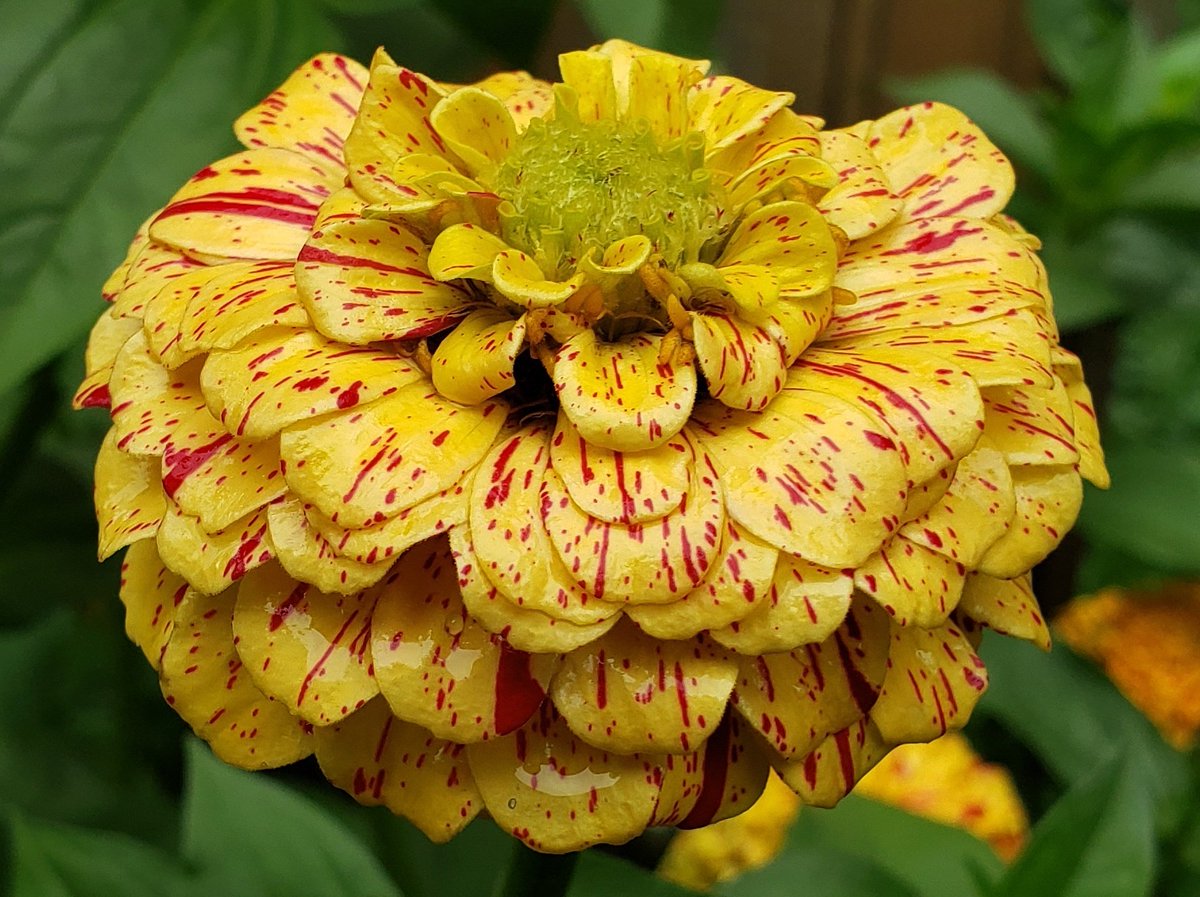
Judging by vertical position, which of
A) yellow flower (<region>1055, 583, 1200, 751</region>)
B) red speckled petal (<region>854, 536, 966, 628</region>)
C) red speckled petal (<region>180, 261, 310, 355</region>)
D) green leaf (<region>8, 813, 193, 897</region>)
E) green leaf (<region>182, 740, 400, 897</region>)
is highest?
red speckled petal (<region>180, 261, 310, 355</region>)

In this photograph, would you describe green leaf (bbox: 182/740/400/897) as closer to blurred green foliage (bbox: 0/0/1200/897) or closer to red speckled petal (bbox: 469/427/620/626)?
blurred green foliage (bbox: 0/0/1200/897)

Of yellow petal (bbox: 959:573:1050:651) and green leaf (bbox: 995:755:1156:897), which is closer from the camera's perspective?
yellow petal (bbox: 959:573:1050:651)

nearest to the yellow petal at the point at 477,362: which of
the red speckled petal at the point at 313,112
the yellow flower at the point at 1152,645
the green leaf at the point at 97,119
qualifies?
the red speckled petal at the point at 313,112

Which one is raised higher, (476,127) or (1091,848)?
(476,127)

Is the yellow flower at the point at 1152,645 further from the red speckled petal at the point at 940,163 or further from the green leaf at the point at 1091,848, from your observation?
the red speckled petal at the point at 940,163

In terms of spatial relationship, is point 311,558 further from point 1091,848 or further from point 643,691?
point 1091,848

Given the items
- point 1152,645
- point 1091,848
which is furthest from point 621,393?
point 1152,645

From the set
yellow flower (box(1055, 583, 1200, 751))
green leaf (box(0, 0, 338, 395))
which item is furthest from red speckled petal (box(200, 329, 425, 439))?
yellow flower (box(1055, 583, 1200, 751))
